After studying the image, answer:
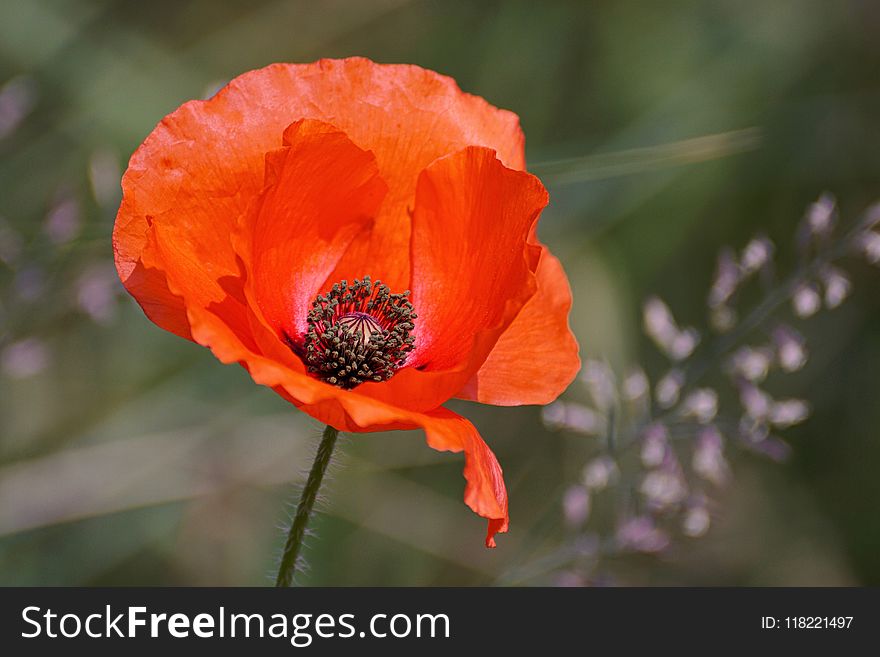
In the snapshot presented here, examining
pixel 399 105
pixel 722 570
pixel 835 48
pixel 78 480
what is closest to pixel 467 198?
pixel 399 105

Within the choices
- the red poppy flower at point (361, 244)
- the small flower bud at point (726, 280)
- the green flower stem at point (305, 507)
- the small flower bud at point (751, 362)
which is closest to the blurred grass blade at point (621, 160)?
the small flower bud at point (726, 280)

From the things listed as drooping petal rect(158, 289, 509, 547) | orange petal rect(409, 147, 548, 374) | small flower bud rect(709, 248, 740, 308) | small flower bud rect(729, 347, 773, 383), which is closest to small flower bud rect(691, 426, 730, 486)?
small flower bud rect(729, 347, 773, 383)

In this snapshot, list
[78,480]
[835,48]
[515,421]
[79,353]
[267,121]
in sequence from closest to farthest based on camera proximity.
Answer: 1. [267,121]
2. [78,480]
3. [79,353]
4. [515,421]
5. [835,48]

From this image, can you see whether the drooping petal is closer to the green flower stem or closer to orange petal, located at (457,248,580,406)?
the green flower stem

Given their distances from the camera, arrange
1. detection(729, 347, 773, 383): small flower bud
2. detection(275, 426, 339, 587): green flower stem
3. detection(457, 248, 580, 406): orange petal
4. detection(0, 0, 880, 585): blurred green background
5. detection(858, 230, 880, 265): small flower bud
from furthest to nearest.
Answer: detection(0, 0, 880, 585): blurred green background
detection(729, 347, 773, 383): small flower bud
detection(858, 230, 880, 265): small flower bud
detection(457, 248, 580, 406): orange petal
detection(275, 426, 339, 587): green flower stem

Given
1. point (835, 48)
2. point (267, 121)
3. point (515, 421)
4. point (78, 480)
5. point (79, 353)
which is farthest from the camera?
point (835, 48)

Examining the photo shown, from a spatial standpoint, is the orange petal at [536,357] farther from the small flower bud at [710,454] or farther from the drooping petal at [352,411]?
the small flower bud at [710,454]

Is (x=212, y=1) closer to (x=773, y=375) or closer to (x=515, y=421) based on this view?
(x=515, y=421)

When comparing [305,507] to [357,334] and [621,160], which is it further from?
[621,160]
